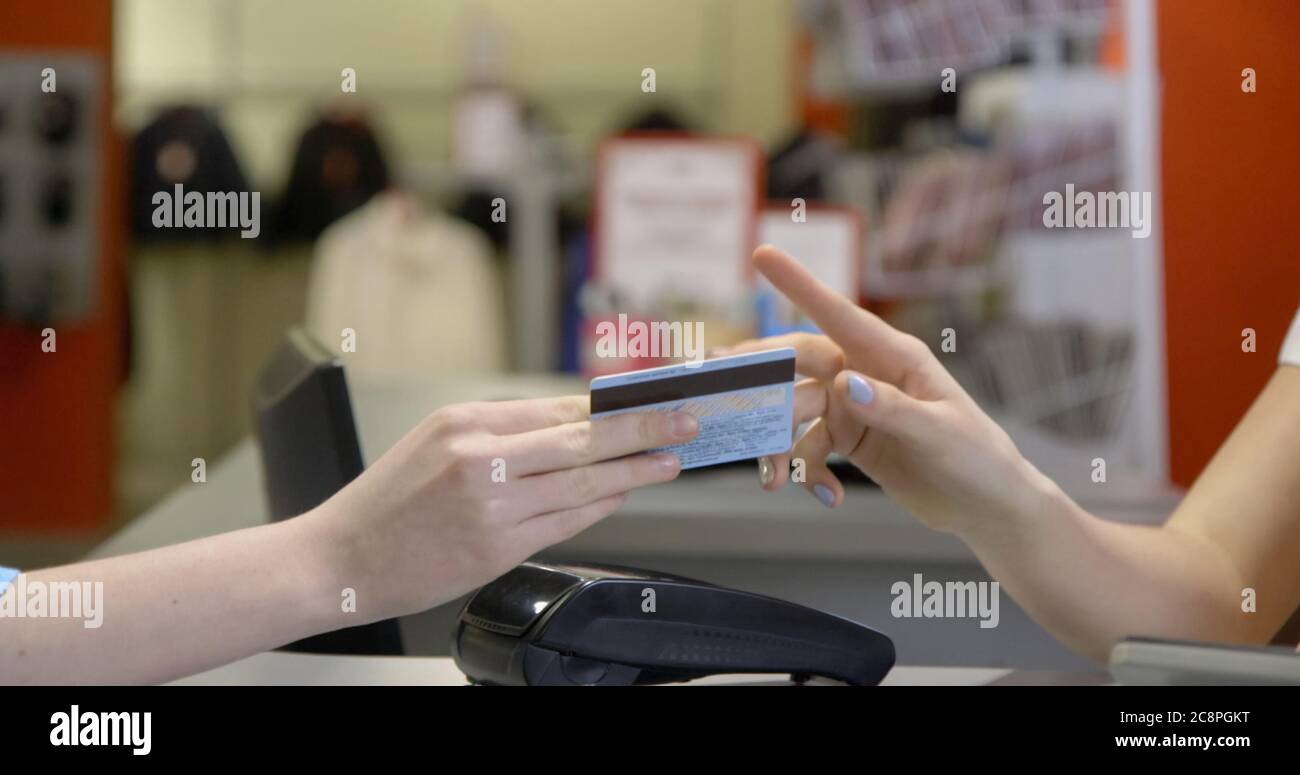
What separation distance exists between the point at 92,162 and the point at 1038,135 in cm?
317

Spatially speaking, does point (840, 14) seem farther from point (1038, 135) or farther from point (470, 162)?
point (1038, 135)

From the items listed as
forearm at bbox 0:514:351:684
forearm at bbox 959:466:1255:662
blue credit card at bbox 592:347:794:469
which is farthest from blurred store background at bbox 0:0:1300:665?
forearm at bbox 0:514:351:684

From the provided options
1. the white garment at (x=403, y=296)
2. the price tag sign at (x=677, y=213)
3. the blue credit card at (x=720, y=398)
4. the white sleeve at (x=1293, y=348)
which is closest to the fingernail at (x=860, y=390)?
the blue credit card at (x=720, y=398)

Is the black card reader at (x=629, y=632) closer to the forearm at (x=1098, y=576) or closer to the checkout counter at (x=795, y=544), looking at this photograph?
the forearm at (x=1098, y=576)

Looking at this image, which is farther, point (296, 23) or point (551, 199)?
point (296, 23)

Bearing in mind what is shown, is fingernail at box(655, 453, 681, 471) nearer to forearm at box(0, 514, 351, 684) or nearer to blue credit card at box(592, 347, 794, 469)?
blue credit card at box(592, 347, 794, 469)

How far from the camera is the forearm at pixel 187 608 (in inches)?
27.8

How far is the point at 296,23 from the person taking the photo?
588 centimetres

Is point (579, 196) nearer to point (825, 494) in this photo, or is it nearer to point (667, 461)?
point (825, 494)

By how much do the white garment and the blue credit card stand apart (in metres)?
3.80

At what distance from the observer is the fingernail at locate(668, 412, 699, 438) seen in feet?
2.43

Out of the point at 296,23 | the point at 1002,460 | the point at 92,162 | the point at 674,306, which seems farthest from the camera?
the point at 296,23
